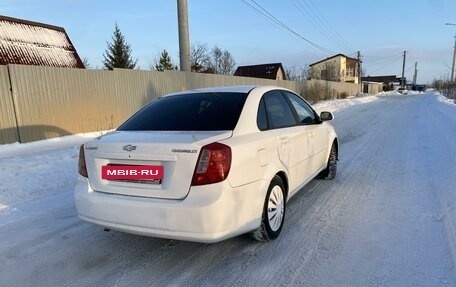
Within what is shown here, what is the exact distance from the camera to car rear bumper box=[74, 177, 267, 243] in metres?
2.98

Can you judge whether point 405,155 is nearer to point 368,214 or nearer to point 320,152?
point 320,152

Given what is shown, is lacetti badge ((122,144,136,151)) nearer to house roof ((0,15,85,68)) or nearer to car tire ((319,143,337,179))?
car tire ((319,143,337,179))

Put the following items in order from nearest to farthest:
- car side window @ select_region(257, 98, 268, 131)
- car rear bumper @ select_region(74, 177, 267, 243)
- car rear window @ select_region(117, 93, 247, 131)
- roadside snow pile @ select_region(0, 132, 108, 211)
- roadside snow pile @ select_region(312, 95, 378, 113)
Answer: car rear bumper @ select_region(74, 177, 267, 243) < car rear window @ select_region(117, 93, 247, 131) < car side window @ select_region(257, 98, 268, 131) < roadside snow pile @ select_region(0, 132, 108, 211) < roadside snow pile @ select_region(312, 95, 378, 113)

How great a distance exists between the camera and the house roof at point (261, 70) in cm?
5969

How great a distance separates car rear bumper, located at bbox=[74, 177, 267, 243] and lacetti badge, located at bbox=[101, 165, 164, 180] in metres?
0.17

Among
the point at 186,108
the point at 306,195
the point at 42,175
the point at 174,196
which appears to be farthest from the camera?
the point at 42,175

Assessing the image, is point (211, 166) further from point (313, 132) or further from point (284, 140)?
point (313, 132)

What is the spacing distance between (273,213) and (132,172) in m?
1.48

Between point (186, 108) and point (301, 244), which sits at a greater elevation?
point (186, 108)

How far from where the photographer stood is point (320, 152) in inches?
213

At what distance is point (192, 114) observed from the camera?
12.5 ft

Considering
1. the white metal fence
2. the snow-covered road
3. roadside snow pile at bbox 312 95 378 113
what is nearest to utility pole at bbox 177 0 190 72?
the white metal fence

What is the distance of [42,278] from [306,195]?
3.47m

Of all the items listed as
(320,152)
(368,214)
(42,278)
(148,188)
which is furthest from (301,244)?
(42,278)
